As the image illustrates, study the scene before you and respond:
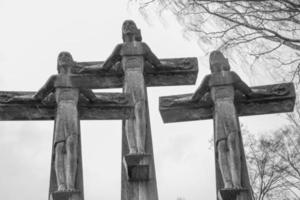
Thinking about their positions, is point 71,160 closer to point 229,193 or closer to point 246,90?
point 229,193

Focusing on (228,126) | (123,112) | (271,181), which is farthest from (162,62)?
(271,181)

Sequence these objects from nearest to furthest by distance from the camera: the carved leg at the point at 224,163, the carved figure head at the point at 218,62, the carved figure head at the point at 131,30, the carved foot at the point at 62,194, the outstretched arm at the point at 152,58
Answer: the carved foot at the point at 62,194 → the carved leg at the point at 224,163 → the carved figure head at the point at 218,62 → the outstretched arm at the point at 152,58 → the carved figure head at the point at 131,30

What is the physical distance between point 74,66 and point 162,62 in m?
1.75


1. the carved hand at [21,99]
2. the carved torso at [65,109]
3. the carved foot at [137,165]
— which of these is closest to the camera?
the carved foot at [137,165]

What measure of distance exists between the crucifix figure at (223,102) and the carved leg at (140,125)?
1.17 feet

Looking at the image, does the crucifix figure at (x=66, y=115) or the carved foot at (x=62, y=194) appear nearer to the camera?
the carved foot at (x=62, y=194)

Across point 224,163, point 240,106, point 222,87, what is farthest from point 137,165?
point 240,106

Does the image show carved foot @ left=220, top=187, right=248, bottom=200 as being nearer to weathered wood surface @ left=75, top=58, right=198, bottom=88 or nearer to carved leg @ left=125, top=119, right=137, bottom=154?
carved leg @ left=125, top=119, right=137, bottom=154

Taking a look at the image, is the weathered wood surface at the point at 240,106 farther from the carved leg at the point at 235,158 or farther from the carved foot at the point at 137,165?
the carved foot at the point at 137,165

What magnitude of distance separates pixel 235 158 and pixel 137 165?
1.64 m

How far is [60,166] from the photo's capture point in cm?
796

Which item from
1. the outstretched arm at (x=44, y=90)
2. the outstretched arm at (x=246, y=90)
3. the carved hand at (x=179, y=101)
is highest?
the outstretched arm at (x=44, y=90)

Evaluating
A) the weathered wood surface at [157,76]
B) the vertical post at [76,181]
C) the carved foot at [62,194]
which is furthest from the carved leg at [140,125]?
the carved foot at [62,194]

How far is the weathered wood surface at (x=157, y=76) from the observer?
9.52 metres
